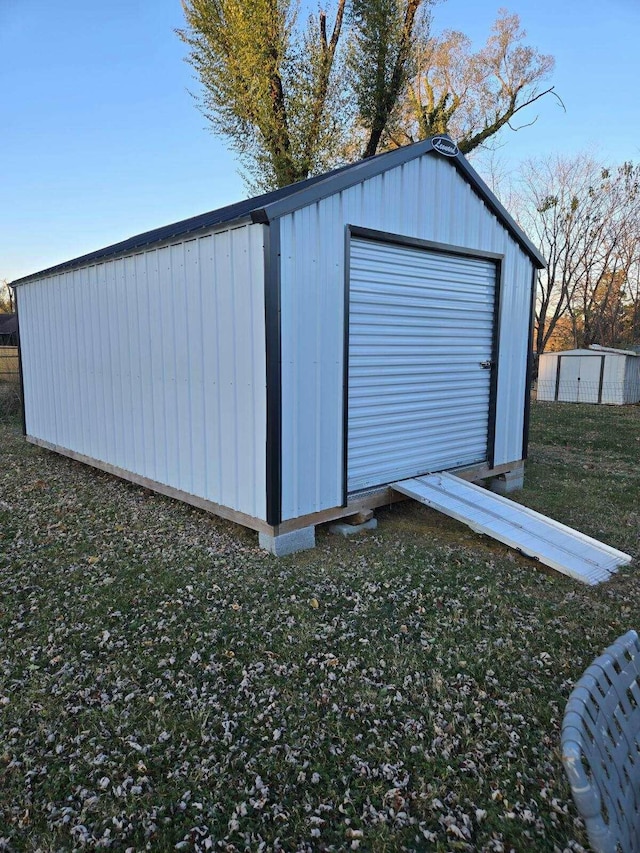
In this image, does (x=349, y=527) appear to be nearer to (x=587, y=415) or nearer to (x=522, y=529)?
(x=522, y=529)

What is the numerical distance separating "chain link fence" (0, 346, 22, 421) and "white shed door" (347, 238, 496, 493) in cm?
846

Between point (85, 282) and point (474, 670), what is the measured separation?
19.5 feet

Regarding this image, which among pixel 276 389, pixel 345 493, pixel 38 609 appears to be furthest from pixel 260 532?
pixel 38 609

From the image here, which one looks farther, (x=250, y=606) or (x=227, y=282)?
(x=227, y=282)

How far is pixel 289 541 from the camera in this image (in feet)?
13.6

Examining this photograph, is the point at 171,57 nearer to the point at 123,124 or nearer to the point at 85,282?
the point at 123,124

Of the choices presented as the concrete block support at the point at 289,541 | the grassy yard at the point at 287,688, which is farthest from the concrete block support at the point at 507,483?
the concrete block support at the point at 289,541

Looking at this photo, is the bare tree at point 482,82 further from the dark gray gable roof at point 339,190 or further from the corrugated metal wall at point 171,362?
the corrugated metal wall at point 171,362

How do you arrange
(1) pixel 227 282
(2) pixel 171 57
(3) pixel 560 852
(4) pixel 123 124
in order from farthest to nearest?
(2) pixel 171 57 → (4) pixel 123 124 → (1) pixel 227 282 → (3) pixel 560 852

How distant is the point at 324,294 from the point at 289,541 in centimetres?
197

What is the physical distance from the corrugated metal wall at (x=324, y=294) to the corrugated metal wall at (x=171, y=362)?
23 cm

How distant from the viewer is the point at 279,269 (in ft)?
12.5

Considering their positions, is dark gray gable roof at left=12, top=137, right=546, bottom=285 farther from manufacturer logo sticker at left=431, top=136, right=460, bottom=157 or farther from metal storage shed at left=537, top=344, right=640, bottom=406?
metal storage shed at left=537, top=344, right=640, bottom=406

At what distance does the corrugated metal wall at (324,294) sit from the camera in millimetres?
3973
